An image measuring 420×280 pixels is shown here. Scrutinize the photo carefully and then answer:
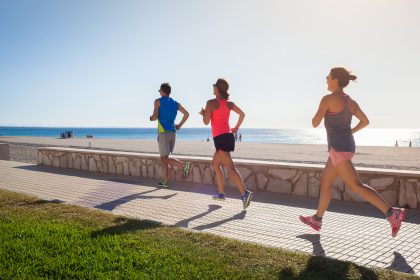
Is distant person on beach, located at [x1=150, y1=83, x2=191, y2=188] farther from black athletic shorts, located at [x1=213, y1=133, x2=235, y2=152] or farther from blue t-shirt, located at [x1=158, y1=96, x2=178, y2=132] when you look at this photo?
black athletic shorts, located at [x1=213, y1=133, x2=235, y2=152]

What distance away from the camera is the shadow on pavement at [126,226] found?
474cm

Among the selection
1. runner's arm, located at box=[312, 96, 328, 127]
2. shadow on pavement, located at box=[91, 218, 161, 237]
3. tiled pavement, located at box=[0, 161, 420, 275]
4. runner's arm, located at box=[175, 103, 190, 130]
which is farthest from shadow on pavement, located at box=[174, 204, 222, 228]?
runner's arm, located at box=[175, 103, 190, 130]

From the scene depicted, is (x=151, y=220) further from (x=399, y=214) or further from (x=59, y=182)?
(x=59, y=182)

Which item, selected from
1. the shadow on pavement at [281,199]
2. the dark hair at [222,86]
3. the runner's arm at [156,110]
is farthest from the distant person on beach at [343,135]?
the runner's arm at [156,110]

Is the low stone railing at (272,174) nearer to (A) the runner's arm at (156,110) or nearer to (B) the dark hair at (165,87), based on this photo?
(A) the runner's arm at (156,110)

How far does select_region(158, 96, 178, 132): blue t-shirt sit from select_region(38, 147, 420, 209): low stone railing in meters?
1.20

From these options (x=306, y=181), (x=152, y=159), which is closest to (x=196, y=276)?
(x=306, y=181)

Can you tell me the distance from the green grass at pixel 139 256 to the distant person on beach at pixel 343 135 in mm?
1188

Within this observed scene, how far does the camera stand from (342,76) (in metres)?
4.70

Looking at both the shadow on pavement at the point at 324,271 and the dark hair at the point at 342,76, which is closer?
the shadow on pavement at the point at 324,271

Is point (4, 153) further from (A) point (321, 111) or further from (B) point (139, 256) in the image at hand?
(A) point (321, 111)

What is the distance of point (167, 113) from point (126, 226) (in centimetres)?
366

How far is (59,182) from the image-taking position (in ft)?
30.9

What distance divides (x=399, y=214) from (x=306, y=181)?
9.76 feet
